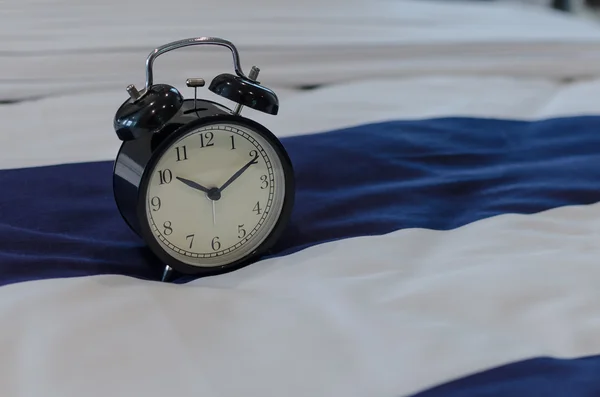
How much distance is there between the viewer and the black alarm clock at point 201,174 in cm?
63

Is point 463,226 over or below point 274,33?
below

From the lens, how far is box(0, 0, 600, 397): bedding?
548 millimetres

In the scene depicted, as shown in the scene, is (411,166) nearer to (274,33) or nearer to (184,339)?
(184,339)

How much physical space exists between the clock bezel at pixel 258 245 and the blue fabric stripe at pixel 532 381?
242 mm

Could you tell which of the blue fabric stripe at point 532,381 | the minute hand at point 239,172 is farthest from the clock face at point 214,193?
the blue fabric stripe at point 532,381

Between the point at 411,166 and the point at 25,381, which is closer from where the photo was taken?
the point at 25,381

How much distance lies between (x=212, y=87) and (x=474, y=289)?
308mm

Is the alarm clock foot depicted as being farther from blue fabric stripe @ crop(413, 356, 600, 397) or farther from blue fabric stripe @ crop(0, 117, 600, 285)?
blue fabric stripe @ crop(413, 356, 600, 397)

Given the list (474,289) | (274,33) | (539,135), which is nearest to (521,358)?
(474,289)

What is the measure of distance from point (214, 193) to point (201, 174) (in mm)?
22

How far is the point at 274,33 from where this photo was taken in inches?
55.1

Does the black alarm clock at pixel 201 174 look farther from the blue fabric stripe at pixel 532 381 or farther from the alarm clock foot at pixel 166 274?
the blue fabric stripe at pixel 532 381

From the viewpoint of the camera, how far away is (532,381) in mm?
540

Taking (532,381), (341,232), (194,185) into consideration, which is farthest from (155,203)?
(532,381)
